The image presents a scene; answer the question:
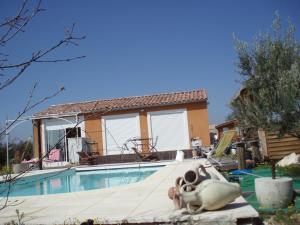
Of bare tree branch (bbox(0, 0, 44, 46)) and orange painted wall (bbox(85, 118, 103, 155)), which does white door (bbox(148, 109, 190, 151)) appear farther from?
bare tree branch (bbox(0, 0, 44, 46))

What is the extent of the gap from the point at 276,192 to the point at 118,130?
16.5 meters

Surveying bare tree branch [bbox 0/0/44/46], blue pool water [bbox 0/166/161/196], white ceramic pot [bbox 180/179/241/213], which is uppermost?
bare tree branch [bbox 0/0/44/46]

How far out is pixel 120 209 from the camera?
17.2 feet

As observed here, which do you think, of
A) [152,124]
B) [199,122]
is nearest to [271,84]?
[199,122]

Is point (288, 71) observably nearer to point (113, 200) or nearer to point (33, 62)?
point (113, 200)

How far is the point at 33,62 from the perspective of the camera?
1.72 meters

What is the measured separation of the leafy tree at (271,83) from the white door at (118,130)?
12.6 meters

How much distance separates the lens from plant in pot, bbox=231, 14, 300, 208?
833 cm

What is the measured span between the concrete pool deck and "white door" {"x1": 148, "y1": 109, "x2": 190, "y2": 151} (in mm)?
13139

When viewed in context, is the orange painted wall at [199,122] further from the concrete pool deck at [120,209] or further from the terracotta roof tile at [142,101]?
the concrete pool deck at [120,209]

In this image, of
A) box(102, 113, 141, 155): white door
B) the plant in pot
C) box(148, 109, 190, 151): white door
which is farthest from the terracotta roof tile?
the plant in pot

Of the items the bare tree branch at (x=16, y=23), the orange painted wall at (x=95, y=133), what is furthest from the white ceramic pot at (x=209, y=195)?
the orange painted wall at (x=95, y=133)

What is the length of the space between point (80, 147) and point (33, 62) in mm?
19049

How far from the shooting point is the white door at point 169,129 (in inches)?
838
